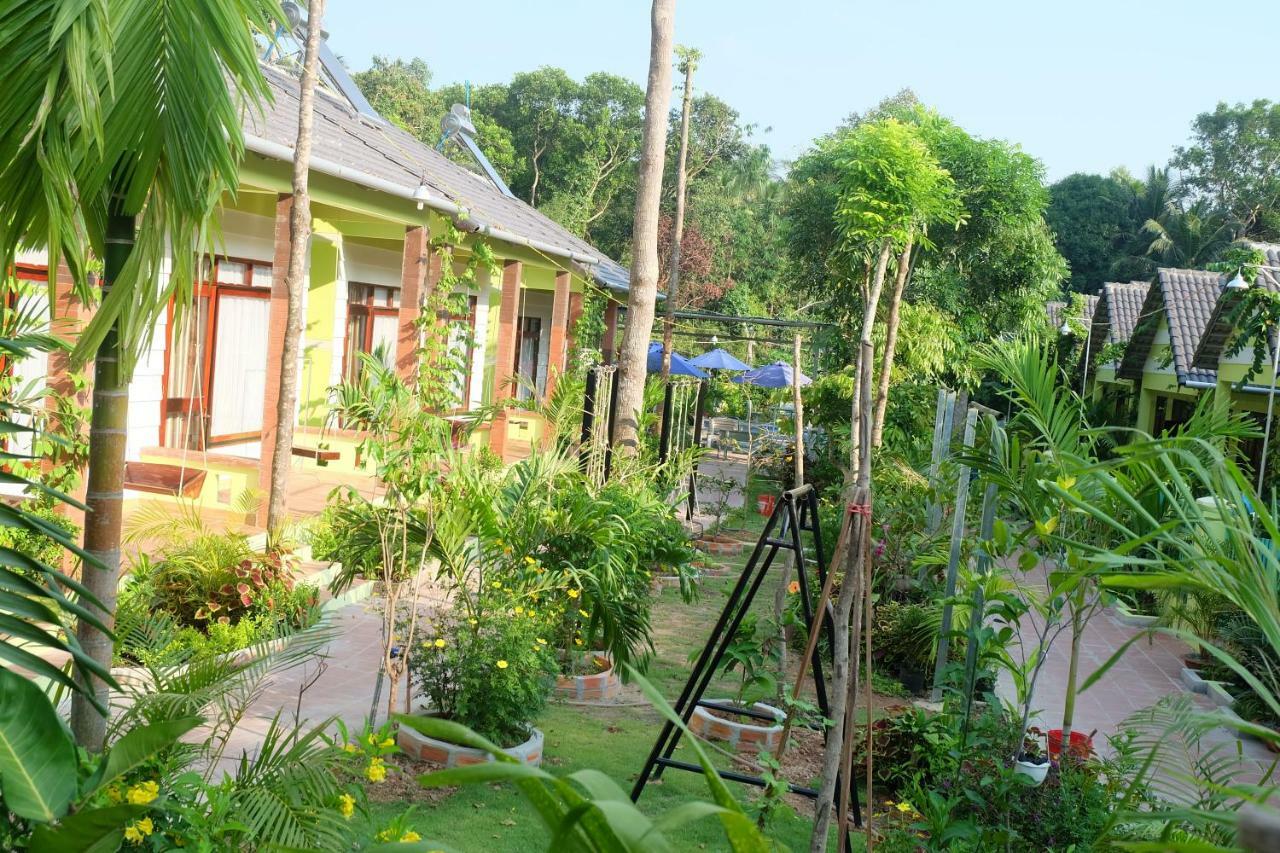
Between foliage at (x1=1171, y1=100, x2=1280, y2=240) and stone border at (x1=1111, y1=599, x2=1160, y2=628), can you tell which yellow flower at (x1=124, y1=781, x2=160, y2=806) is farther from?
foliage at (x1=1171, y1=100, x2=1280, y2=240)

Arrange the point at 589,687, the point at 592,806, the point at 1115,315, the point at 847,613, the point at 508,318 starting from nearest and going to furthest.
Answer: the point at 592,806 → the point at 847,613 → the point at 589,687 → the point at 508,318 → the point at 1115,315

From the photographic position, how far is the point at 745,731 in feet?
20.2

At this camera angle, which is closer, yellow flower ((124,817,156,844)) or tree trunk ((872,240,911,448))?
yellow flower ((124,817,156,844))

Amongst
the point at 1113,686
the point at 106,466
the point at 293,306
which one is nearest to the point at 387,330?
the point at 293,306

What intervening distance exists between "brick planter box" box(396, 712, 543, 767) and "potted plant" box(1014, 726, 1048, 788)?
7.67 ft

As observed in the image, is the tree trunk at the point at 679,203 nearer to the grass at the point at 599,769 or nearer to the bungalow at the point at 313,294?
the bungalow at the point at 313,294

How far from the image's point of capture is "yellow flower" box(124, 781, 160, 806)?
2846 mm

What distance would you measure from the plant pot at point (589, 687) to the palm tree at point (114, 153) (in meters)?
3.89

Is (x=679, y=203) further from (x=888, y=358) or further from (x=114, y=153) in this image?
(x=114, y=153)

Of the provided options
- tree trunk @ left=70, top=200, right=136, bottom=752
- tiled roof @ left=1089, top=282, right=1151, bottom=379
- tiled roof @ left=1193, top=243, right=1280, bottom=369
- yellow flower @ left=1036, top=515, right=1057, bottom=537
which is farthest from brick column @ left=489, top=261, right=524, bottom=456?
tiled roof @ left=1089, top=282, right=1151, bottom=379

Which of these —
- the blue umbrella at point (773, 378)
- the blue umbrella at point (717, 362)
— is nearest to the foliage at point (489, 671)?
the blue umbrella at point (773, 378)

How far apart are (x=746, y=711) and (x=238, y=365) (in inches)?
286

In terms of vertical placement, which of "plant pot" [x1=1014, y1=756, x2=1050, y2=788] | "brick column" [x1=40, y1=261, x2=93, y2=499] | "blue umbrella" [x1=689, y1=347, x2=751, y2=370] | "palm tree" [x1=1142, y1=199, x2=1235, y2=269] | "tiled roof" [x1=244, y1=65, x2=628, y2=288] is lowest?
"plant pot" [x1=1014, y1=756, x2=1050, y2=788]

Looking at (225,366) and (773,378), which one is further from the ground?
(773,378)
